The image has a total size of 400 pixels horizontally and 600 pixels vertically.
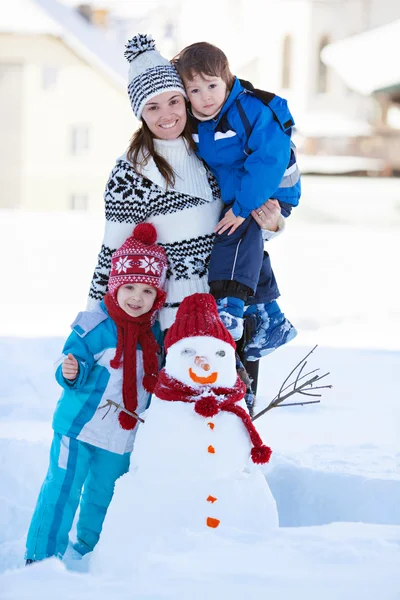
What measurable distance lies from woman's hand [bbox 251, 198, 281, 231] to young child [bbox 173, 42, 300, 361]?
0.01 m

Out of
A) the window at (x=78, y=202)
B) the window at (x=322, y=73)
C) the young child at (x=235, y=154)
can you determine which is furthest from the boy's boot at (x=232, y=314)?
the window at (x=322, y=73)

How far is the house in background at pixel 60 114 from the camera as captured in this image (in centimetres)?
2459

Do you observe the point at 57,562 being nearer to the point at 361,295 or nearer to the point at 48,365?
the point at 48,365

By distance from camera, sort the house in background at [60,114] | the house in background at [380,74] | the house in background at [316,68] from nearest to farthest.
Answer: the house in background at [380,74], the house in background at [60,114], the house in background at [316,68]

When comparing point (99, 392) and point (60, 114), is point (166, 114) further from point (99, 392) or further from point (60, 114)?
point (60, 114)

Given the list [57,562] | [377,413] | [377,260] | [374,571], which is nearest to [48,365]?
[377,413]

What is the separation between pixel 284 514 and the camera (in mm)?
3670

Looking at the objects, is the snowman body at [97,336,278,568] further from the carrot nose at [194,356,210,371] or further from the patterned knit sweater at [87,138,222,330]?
the patterned knit sweater at [87,138,222,330]

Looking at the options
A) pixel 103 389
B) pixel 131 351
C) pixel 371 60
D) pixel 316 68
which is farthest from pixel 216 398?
pixel 316 68

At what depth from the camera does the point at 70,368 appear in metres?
3.06

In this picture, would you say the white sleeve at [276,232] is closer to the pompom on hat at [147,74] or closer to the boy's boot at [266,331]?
the boy's boot at [266,331]

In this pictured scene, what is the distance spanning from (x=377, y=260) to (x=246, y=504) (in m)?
9.34

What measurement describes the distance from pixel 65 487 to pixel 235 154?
1417mm

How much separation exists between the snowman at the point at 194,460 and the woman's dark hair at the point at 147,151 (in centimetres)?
65
